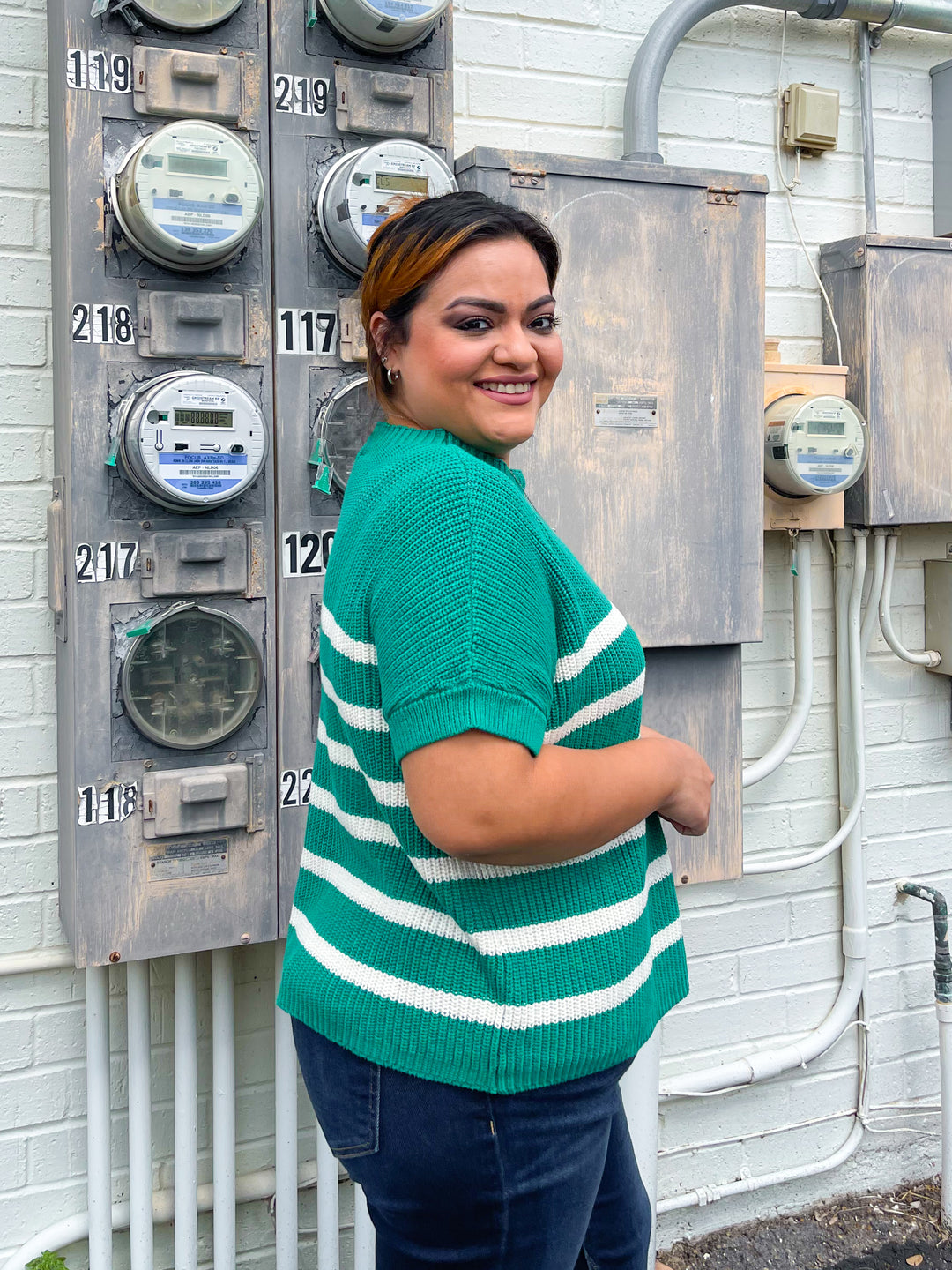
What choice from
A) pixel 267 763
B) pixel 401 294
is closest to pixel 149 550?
pixel 267 763

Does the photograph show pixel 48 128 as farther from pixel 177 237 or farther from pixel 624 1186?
pixel 624 1186

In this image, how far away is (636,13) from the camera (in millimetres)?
1932

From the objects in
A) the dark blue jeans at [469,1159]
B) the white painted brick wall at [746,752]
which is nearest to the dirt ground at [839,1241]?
the white painted brick wall at [746,752]

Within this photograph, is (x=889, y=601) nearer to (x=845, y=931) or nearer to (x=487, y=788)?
(x=845, y=931)

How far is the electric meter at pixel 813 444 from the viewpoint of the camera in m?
1.86

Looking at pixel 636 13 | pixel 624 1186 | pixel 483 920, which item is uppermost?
pixel 636 13

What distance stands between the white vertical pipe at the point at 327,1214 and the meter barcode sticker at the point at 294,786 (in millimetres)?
564

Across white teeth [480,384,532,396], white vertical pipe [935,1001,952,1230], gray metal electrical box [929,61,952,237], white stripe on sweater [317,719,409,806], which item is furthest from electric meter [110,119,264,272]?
white vertical pipe [935,1001,952,1230]

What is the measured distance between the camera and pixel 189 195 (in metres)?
1.37

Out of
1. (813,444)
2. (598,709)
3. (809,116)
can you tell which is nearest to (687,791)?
(598,709)

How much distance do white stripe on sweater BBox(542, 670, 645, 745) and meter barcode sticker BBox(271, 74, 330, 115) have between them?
2.99ft

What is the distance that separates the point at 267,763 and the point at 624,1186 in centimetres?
67

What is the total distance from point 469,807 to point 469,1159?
1.01 ft

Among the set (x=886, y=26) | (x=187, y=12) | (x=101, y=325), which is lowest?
(x=101, y=325)
